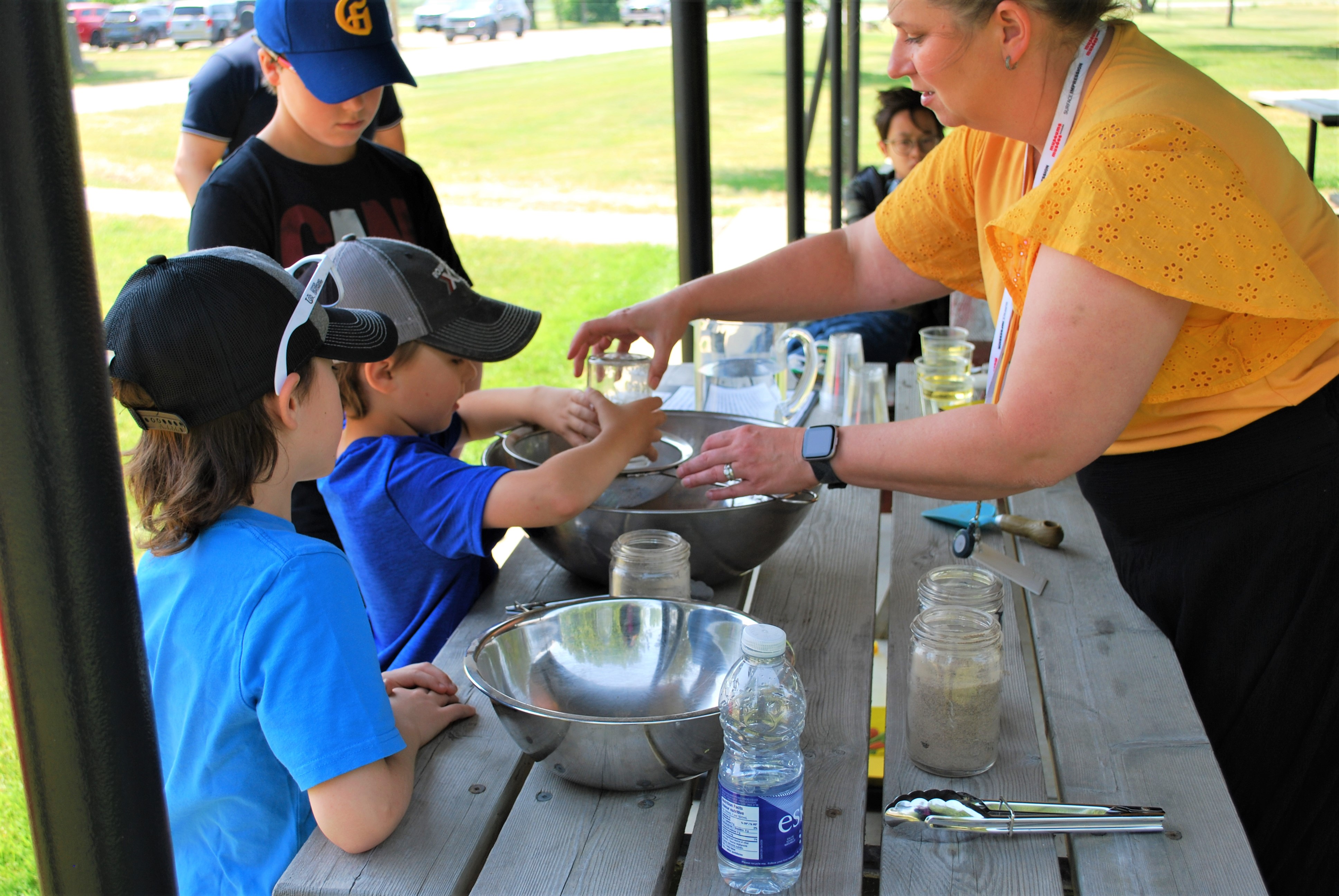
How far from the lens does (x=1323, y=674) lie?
1.51 metres

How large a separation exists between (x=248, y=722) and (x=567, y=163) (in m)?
12.9

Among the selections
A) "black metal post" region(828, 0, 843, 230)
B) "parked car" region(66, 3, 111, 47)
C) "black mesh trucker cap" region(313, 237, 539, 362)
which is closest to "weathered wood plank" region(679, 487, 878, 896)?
"black mesh trucker cap" region(313, 237, 539, 362)

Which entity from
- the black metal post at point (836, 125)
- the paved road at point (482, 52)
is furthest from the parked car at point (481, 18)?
the black metal post at point (836, 125)

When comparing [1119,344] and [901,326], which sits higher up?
[1119,344]

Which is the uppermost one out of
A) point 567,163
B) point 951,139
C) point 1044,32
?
point 1044,32

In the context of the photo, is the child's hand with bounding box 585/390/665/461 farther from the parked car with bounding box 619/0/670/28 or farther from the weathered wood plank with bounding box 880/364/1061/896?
the parked car with bounding box 619/0/670/28

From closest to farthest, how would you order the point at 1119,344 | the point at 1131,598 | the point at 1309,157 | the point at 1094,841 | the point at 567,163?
the point at 1094,841
the point at 1119,344
the point at 1131,598
the point at 1309,157
the point at 567,163

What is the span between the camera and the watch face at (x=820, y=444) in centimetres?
150

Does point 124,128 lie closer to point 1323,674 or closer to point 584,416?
point 584,416

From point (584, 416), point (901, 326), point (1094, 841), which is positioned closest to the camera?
point (1094, 841)

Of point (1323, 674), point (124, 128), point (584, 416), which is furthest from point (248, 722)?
point (124, 128)

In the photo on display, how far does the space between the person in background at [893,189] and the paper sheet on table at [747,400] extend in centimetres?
135

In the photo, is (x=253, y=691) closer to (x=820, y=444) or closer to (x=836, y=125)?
(x=820, y=444)

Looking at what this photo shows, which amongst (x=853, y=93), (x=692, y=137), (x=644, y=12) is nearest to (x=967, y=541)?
(x=692, y=137)
